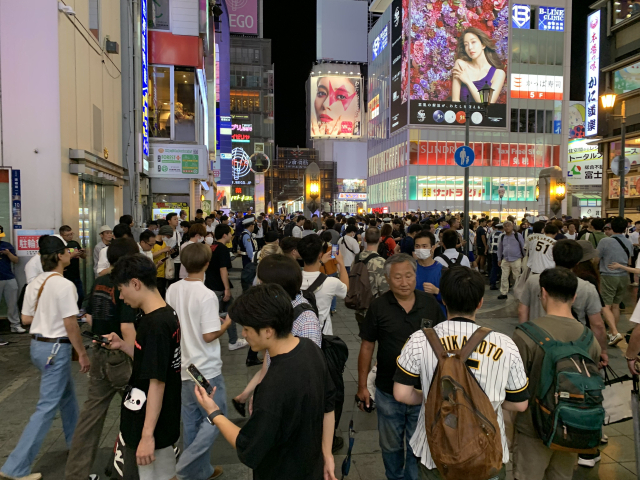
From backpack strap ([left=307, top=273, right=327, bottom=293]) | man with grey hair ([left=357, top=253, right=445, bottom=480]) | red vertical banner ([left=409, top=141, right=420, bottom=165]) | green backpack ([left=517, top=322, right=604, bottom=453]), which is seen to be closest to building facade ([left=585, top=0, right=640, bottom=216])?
red vertical banner ([left=409, top=141, right=420, bottom=165])

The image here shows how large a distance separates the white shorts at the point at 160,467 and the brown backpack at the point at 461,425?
166cm

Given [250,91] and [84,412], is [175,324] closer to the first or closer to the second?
[84,412]

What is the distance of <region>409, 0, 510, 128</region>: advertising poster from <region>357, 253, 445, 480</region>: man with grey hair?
52442 mm

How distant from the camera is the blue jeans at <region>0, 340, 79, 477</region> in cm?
366

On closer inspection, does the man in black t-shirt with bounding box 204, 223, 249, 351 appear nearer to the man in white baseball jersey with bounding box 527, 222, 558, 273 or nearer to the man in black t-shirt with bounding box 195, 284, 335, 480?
the man in white baseball jersey with bounding box 527, 222, 558, 273

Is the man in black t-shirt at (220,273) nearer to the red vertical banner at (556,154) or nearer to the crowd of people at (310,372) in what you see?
the crowd of people at (310,372)

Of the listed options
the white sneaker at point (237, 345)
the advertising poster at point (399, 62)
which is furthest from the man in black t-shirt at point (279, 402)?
the advertising poster at point (399, 62)

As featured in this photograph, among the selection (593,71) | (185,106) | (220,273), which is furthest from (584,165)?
(220,273)

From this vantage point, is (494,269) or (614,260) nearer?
(614,260)

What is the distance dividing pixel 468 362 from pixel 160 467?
2.00 metres

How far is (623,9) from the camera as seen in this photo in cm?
3102

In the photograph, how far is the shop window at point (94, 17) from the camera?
37.6 ft

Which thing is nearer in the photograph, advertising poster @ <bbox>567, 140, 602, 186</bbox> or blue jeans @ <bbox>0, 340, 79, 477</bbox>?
blue jeans @ <bbox>0, 340, 79, 477</bbox>

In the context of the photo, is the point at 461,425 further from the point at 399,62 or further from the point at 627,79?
the point at 399,62
